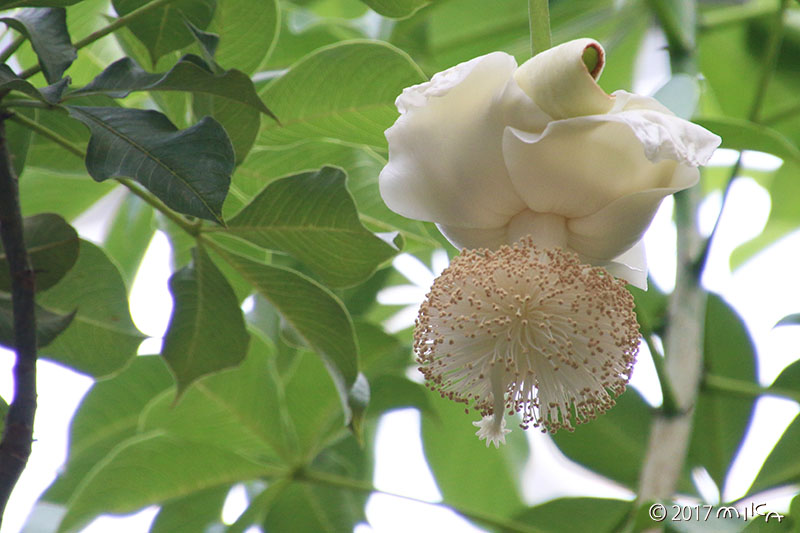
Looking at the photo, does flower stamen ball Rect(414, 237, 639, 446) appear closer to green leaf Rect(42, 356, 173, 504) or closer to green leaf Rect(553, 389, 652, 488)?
green leaf Rect(553, 389, 652, 488)

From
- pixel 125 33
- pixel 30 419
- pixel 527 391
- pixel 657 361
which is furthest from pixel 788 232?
pixel 30 419

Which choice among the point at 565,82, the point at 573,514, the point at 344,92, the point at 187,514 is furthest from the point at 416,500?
the point at 565,82

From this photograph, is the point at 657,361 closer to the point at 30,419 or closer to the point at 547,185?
the point at 547,185

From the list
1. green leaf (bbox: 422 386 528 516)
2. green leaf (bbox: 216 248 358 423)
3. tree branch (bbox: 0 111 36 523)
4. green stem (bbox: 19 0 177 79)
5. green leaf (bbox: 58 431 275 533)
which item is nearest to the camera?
tree branch (bbox: 0 111 36 523)

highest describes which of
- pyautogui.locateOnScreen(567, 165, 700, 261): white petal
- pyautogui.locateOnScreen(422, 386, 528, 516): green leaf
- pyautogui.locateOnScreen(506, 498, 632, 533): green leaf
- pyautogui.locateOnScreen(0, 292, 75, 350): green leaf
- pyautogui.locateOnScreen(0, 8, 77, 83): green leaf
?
pyautogui.locateOnScreen(0, 8, 77, 83): green leaf

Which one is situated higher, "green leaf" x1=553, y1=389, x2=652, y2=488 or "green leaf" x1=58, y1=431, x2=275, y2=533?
"green leaf" x1=58, y1=431, x2=275, y2=533

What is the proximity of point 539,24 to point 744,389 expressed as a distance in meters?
0.51

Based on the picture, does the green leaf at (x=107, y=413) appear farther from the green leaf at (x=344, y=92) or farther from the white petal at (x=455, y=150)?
the white petal at (x=455, y=150)

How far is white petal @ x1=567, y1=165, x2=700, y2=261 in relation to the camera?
51 centimetres

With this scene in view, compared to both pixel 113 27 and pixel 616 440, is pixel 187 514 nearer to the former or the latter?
pixel 616 440

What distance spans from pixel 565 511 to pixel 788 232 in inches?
22.8

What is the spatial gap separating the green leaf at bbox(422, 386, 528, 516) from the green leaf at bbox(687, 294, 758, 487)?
259 millimetres

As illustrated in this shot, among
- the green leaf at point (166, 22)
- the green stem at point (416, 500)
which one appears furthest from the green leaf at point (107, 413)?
the green leaf at point (166, 22)

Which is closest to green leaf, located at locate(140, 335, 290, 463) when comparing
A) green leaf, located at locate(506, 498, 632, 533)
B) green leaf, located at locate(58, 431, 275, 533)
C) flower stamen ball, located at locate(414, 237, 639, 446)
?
green leaf, located at locate(58, 431, 275, 533)
